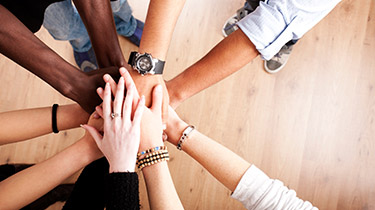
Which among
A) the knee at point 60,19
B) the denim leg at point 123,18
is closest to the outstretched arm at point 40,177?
the knee at point 60,19

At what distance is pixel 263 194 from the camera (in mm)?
956

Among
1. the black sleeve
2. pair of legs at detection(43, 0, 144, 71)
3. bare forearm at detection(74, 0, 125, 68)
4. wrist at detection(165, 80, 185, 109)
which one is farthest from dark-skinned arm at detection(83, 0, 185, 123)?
the black sleeve

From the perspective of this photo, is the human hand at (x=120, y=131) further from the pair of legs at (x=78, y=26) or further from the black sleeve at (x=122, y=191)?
the pair of legs at (x=78, y=26)

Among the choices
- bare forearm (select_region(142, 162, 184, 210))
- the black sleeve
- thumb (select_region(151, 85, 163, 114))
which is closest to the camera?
the black sleeve

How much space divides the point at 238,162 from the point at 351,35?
1382mm

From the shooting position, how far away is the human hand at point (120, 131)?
853mm

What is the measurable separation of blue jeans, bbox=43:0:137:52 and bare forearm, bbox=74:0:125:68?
19cm

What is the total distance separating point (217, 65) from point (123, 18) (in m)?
0.69

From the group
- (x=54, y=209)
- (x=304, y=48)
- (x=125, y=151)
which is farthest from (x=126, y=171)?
(x=304, y=48)

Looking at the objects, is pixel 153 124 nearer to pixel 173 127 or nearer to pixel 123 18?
pixel 173 127

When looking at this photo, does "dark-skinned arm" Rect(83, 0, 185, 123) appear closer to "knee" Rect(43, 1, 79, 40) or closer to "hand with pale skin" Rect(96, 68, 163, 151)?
"hand with pale skin" Rect(96, 68, 163, 151)

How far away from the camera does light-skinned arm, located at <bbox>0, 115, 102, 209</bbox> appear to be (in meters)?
0.85

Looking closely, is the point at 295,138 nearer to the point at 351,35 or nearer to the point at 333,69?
the point at 333,69

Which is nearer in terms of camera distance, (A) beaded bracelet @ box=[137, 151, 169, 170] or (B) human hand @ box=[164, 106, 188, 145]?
(A) beaded bracelet @ box=[137, 151, 169, 170]
